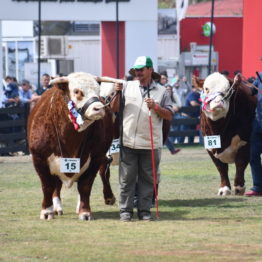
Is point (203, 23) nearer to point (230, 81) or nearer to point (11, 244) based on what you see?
point (230, 81)

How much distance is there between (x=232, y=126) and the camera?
45.8 ft

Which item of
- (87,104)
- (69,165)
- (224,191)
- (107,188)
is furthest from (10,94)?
(87,104)

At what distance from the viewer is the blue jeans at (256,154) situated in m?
13.9

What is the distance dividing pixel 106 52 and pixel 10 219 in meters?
19.3

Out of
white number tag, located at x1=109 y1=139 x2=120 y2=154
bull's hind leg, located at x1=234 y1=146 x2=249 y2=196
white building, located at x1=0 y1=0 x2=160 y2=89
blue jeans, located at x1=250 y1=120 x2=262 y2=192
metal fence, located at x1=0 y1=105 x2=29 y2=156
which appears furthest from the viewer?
white building, located at x1=0 y1=0 x2=160 y2=89

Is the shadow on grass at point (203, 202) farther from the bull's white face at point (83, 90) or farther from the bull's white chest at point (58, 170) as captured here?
the bull's white face at point (83, 90)

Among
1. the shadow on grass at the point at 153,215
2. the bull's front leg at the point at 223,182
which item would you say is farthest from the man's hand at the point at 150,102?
the bull's front leg at the point at 223,182

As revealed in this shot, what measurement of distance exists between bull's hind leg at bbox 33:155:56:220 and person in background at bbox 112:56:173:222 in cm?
91

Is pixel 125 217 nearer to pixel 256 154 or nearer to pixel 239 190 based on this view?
pixel 239 190

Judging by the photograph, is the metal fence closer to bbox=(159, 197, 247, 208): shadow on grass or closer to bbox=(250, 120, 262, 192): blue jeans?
Result: bbox=(250, 120, 262, 192): blue jeans

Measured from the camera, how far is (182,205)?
42.2 ft

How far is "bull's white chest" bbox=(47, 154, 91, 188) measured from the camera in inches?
445

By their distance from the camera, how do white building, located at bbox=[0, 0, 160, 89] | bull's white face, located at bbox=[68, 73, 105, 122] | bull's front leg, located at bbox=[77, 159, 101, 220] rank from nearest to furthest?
bull's white face, located at bbox=[68, 73, 105, 122], bull's front leg, located at bbox=[77, 159, 101, 220], white building, located at bbox=[0, 0, 160, 89]

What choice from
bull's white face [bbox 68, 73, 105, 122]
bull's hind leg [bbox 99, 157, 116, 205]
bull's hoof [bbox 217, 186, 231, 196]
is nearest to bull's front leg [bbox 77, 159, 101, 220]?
bull's white face [bbox 68, 73, 105, 122]
